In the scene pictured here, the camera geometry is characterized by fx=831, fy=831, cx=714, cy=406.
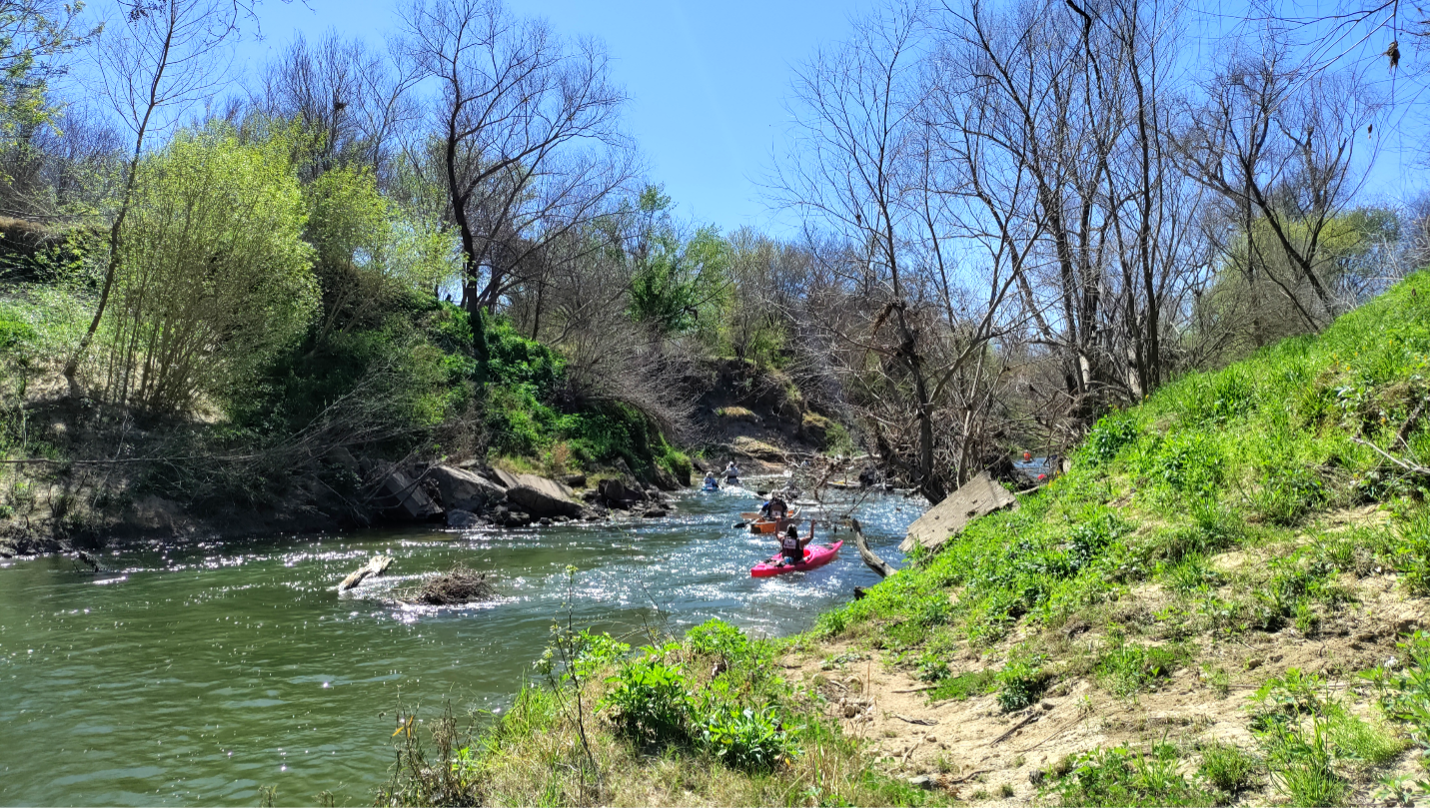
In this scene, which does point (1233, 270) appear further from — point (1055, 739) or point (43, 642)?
point (43, 642)

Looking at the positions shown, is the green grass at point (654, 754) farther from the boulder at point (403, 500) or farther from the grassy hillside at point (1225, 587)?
the boulder at point (403, 500)

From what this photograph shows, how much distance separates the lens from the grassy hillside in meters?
3.99

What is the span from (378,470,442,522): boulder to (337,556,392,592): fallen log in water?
5.81 metres

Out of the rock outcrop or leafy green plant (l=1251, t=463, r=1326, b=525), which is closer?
leafy green plant (l=1251, t=463, r=1326, b=525)

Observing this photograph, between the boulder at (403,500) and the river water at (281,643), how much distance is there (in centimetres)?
270

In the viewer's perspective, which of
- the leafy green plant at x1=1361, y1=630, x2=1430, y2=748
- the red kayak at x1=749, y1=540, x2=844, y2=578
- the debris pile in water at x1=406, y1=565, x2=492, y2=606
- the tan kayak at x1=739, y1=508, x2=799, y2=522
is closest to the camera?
the leafy green plant at x1=1361, y1=630, x2=1430, y2=748

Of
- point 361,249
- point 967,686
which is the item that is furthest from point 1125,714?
point 361,249

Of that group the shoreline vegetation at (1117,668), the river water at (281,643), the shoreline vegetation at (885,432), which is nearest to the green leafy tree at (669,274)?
the shoreline vegetation at (885,432)

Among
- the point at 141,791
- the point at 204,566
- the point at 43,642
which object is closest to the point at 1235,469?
the point at 141,791

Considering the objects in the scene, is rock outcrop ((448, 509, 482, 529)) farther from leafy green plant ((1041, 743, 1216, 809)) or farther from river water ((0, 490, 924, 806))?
leafy green plant ((1041, 743, 1216, 809))

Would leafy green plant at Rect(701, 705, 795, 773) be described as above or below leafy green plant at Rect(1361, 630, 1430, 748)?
below

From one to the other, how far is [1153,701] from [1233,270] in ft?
75.3

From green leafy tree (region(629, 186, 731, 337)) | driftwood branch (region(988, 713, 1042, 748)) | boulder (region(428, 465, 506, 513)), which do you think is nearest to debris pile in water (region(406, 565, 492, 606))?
driftwood branch (region(988, 713, 1042, 748))

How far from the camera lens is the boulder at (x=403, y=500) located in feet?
70.2
